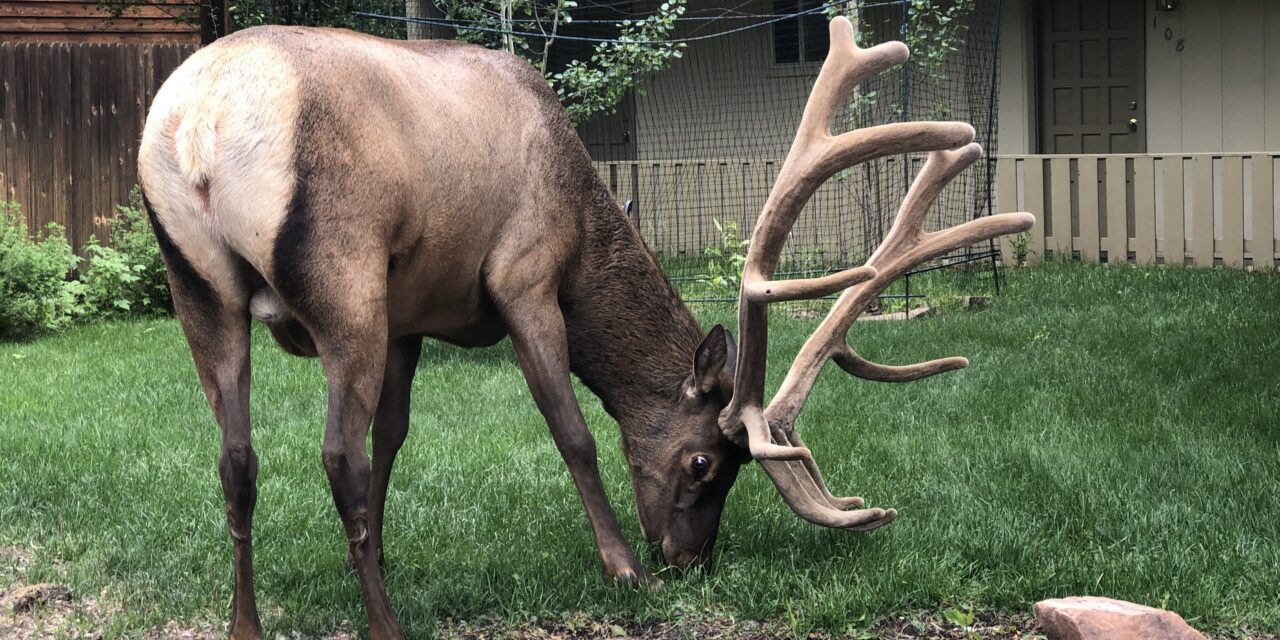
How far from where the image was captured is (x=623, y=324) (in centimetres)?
463

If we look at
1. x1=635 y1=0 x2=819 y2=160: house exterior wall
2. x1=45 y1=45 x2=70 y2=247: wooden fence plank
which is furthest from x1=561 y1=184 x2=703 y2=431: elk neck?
x1=635 y1=0 x2=819 y2=160: house exterior wall

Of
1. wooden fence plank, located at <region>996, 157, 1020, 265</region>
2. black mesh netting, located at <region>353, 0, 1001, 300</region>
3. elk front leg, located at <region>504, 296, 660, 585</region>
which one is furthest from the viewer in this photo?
wooden fence plank, located at <region>996, 157, 1020, 265</region>

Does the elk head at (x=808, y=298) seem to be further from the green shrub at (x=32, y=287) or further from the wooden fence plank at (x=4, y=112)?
the wooden fence plank at (x=4, y=112)

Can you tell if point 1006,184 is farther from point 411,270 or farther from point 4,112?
point 411,270

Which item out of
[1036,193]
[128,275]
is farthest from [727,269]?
[128,275]

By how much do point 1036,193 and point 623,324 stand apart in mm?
9418

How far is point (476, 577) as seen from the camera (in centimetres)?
455

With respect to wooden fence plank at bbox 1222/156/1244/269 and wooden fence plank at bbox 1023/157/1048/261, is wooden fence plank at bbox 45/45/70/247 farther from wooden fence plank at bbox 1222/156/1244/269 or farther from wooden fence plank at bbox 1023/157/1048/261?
wooden fence plank at bbox 1222/156/1244/269

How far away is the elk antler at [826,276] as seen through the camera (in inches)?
162

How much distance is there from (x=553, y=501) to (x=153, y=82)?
8.29m

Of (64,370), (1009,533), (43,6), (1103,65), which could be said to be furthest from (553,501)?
(43,6)

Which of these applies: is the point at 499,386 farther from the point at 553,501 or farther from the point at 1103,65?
the point at 1103,65

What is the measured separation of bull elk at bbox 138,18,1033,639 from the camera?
3490mm

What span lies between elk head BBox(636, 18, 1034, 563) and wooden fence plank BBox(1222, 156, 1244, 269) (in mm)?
8653
